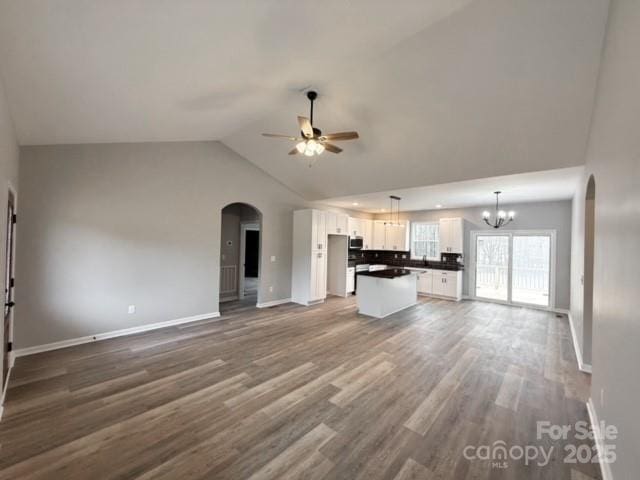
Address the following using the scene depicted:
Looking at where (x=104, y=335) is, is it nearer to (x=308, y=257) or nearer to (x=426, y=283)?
(x=308, y=257)

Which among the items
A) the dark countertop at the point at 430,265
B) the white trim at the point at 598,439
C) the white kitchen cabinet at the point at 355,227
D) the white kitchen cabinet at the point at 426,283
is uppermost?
the white kitchen cabinet at the point at 355,227

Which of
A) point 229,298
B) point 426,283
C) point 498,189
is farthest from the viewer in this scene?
point 426,283

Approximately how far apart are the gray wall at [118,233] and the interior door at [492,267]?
6446mm

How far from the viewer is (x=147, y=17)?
1910 mm

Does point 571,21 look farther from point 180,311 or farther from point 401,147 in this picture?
point 180,311

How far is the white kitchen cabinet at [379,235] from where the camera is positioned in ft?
29.8

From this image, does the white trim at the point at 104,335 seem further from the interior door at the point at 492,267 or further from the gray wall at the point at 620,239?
the interior door at the point at 492,267

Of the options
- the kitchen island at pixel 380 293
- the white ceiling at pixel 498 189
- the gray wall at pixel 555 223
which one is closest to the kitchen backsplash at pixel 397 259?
the gray wall at pixel 555 223

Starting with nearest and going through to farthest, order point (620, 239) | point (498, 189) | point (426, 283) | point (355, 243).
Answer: point (620, 239), point (498, 189), point (426, 283), point (355, 243)

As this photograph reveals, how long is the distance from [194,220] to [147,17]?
3.63 m

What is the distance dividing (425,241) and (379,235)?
4.90 feet

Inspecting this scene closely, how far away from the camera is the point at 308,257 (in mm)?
6559

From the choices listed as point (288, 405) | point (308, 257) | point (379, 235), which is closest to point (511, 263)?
point (379, 235)

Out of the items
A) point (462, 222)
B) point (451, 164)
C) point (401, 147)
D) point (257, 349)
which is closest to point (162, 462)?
point (257, 349)
